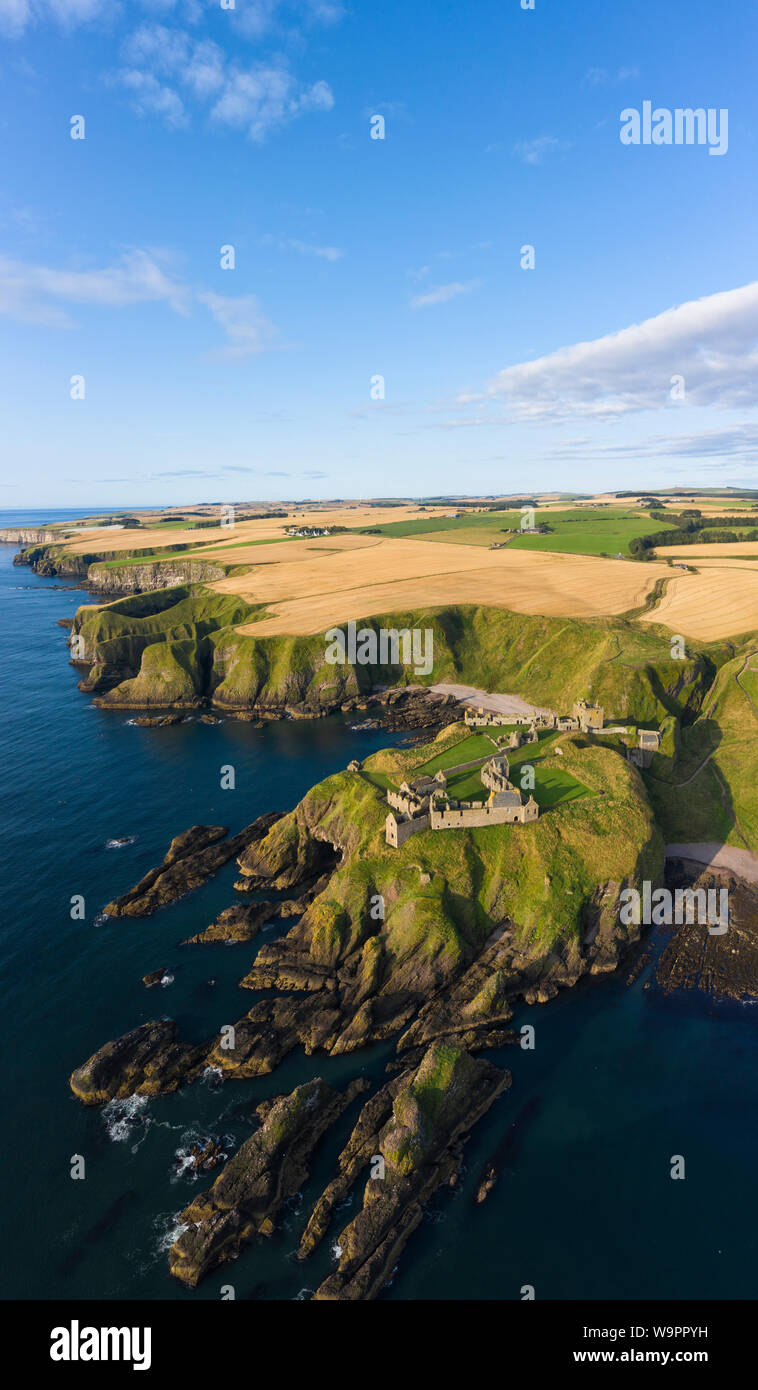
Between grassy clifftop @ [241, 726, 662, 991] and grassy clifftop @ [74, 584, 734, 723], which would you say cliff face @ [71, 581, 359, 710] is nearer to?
grassy clifftop @ [74, 584, 734, 723]

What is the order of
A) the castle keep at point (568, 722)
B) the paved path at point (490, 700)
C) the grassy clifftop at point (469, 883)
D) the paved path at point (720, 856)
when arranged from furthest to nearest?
the paved path at point (490, 700) < the castle keep at point (568, 722) < the paved path at point (720, 856) < the grassy clifftop at point (469, 883)

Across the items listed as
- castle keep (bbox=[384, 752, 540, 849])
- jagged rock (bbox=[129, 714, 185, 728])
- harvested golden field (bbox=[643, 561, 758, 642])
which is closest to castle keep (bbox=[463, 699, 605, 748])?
castle keep (bbox=[384, 752, 540, 849])

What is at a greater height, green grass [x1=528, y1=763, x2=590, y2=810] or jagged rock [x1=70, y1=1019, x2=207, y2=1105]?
green grass [x1=528, y1=763, x2=590, y2=810]

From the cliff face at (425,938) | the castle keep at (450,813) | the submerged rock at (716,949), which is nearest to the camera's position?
the cliff face at (425,938)

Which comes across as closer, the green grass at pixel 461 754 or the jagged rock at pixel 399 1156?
the jagged rock at pixel 399 1156

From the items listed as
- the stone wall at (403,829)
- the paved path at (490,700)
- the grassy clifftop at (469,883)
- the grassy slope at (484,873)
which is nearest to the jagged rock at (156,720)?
the paved path at (490,700)

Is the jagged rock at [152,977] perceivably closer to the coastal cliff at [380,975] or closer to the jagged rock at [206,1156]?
the coastal cliff at [380,975]
